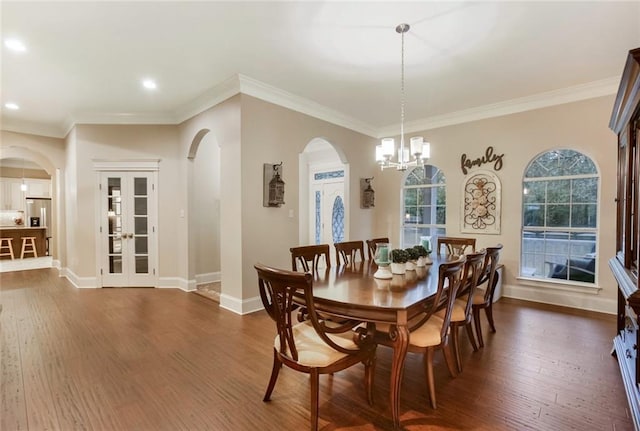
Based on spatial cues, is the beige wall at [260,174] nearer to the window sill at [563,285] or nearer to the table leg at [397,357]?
the window sill at [563,285]

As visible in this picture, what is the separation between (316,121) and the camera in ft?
15.7

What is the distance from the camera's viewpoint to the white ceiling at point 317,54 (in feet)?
8.29

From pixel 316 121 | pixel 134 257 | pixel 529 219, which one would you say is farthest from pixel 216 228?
pixel 529 219

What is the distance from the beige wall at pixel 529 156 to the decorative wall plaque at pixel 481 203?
0.30 feet

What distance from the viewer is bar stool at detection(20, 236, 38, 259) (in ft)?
26.8

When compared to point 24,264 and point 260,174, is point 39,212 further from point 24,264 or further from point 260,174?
point 260,174

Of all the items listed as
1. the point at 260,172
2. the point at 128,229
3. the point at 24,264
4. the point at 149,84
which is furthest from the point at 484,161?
the point at 24,264

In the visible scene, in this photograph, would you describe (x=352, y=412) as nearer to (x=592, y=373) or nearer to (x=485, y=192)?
(x=592, y=373)

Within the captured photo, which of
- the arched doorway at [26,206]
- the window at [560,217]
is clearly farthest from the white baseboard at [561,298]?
the arched doorway at [26,206]

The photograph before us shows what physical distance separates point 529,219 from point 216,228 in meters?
5.20

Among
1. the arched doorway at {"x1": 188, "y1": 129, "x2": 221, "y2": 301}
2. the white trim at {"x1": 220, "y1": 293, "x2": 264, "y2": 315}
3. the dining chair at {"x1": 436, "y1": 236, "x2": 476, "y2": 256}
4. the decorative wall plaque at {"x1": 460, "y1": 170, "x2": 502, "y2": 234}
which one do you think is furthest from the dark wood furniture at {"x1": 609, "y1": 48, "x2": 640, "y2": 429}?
the arched doorway at {"x1": 188, "y1": 129, "x2": 221, "y2": 301}

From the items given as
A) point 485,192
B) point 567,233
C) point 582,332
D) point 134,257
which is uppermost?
point 485,192

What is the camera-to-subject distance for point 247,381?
2.31 meters

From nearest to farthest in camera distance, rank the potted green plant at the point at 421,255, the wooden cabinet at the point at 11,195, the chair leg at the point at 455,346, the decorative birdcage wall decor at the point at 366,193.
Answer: the chair leg at the point at 455,346
the potted green plant at the point at 421,255
the decorative birdcage wall decor at the point at 366,193
the wooden cabinet at the point at 11,195
